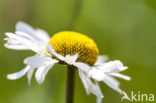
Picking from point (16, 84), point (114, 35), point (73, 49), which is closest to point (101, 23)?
point (114, 35)

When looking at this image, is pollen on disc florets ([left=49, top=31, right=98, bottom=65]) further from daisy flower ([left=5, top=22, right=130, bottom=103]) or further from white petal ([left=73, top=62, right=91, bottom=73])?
white petal ([left=73, top=62, right=91, bottom=73])

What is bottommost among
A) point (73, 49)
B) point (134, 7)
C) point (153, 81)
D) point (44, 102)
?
point (44, 102)

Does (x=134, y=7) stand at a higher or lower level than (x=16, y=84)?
higher

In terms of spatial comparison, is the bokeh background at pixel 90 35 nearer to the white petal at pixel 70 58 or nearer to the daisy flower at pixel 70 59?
the daisy flower at pixel 70 59

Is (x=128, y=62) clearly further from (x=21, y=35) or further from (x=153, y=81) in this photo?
(x=21, y=35)

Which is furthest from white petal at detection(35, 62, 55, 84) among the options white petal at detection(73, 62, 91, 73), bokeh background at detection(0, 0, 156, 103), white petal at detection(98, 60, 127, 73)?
bokeh background at detection(0, 0, 156, 103)

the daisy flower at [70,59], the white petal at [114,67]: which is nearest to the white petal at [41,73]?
the daisy flower at [70,59]

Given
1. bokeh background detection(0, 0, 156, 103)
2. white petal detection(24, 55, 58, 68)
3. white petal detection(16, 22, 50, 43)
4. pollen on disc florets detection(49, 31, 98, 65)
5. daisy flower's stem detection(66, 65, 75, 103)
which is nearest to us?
A: white petal detection(24, 55, 58, 68)
